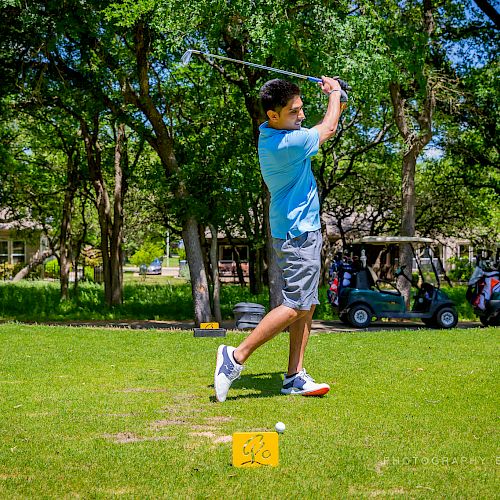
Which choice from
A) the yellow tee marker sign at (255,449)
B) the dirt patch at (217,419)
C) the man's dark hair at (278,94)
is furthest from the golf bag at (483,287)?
the yellow tee marker sign at (255,449)

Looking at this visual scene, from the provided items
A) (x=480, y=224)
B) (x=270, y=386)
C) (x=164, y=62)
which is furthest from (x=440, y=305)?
(x=480, y=224)

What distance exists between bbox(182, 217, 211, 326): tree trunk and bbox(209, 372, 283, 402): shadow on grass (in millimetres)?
9412

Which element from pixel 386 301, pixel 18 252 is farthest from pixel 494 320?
pixel 18 252

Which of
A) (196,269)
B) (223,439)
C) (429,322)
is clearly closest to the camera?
(223,439)

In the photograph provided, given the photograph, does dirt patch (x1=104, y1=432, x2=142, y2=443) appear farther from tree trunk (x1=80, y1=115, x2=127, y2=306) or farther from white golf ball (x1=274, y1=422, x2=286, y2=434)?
tree trunk (x1=80, y1=115, x2=127, y2=306)

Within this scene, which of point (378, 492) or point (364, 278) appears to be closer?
point (378, 492)

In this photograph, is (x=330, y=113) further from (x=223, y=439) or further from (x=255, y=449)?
(x=255, y=449)

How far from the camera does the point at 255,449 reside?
3.81 meters

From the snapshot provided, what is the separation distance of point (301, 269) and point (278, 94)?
49.8 inches

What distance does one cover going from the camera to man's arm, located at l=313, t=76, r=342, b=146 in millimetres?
5617

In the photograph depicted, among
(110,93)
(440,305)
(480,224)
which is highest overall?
(110,93)

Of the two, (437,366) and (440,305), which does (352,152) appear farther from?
(437,366)

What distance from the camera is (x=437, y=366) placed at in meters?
7.14

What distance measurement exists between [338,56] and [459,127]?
10629 millimetres
